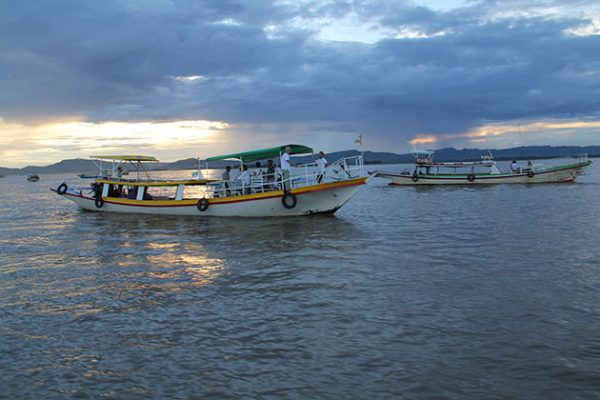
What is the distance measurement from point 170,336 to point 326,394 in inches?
116

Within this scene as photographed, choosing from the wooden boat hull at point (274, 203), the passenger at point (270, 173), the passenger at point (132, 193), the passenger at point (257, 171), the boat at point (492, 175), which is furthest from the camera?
the boat at point (492, 175)

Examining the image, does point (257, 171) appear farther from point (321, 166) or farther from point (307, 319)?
point (307, 319)

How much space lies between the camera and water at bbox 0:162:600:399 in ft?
18.0

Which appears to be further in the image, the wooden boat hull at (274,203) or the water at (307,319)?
the wooden boat hull at (274,203)

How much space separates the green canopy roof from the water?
23.1 ft

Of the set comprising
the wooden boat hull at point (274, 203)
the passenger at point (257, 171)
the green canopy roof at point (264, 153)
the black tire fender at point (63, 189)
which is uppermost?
the green canopy roof at point (264, 153)

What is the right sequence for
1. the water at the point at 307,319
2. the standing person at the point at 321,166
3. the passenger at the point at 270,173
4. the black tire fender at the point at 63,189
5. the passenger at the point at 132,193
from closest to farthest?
1. the water at the point at 307,319
2. the standing person at the point at 321,166
3. the passenger at the point at 270,173
4. the passenger at the point at 132,193
5. the black tire fender at the point at 63,189

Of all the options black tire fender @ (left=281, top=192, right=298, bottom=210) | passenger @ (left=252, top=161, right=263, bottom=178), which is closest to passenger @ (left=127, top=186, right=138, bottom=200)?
passenger @ (left=252, top=161, right=263, bottom=178)

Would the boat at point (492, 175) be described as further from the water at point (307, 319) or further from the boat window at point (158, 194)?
the water at point (307, 319)

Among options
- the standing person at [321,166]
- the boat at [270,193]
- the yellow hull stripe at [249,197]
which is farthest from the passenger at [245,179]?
the standing person at [321,166]

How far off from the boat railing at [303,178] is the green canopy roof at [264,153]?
997 millimetres

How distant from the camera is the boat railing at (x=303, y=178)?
21125 mm

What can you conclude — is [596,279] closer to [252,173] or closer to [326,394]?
[326,394]

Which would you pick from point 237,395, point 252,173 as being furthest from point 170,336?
point 252,173
